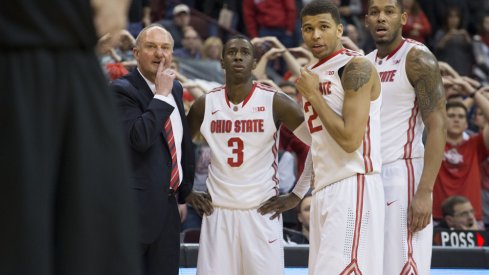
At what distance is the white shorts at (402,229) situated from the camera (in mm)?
5426

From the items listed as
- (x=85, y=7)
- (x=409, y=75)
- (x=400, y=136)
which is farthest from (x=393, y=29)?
(x=85, y=7)

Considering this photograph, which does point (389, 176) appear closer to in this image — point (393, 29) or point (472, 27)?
point (393, 29)

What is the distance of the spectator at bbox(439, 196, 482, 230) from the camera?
28.8 feet

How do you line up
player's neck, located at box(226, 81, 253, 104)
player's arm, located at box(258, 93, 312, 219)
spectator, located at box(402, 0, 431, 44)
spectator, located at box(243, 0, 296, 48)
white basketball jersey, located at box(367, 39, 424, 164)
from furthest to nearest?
spectator, located at box(402, 0, 431, 44), spectator, located at box(243, 0, 296, 48), player's neck, located at box(226, 81, 253, 104), player's arm, located at box(258, 93, 312, 219), white basketball jersey, located at box(367, 39, 424, 164)

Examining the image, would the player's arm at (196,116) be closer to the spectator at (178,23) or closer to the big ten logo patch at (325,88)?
the big ten logo patch at (325,88)

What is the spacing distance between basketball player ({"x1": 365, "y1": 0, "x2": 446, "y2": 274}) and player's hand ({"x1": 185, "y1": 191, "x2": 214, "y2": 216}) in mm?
1259

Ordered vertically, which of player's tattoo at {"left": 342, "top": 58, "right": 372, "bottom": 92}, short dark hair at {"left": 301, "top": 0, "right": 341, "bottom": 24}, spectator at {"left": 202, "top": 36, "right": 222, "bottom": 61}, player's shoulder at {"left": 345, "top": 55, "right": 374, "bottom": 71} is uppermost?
spectator at {"left": 202, "top": 36, "right": 222, "bottom": 61}

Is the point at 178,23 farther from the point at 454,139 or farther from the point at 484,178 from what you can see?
the point at 484,178

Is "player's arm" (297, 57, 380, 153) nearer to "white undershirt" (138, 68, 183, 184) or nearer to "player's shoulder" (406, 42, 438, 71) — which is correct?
"player's shoulder" (406, 42, 438, 71)

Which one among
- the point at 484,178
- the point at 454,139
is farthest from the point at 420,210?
the point at 484,178

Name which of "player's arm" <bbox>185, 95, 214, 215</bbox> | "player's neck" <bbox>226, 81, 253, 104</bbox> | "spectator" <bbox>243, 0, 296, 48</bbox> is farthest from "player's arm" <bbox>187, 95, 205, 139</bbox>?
"spectator" <bbox>243, 0, 296, 48</bbox>

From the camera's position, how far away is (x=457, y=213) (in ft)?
28.9

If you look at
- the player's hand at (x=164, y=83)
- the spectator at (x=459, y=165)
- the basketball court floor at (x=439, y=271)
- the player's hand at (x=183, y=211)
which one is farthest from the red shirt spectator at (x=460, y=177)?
the player's hand at (x=164, y=83)

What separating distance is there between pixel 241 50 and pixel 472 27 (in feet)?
34.3
